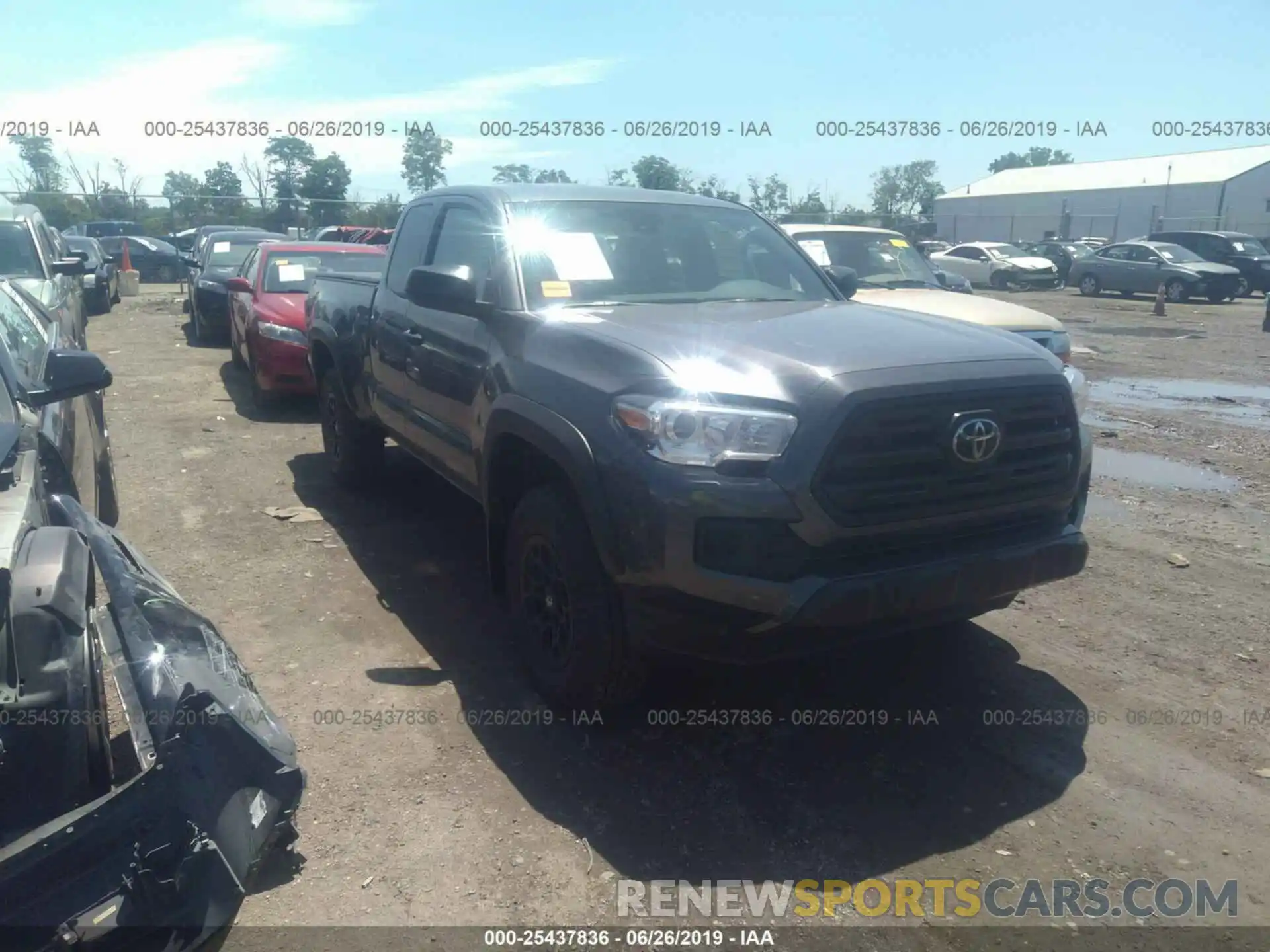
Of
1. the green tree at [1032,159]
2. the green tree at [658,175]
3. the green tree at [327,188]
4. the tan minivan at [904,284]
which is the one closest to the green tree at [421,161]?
the green tree at [327,188]

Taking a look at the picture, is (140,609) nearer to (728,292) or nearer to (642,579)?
(642,579)

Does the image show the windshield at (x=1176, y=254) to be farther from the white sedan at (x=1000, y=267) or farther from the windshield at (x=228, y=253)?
the windshield at (x=228, y=253)

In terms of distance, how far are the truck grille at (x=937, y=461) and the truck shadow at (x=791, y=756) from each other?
3.12 feet

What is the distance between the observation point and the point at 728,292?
4.64 meters

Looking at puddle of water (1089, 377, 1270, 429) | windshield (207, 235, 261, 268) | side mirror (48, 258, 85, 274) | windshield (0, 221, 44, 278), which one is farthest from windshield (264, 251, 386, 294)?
puddle of water (1089, 377, 1270, 429)

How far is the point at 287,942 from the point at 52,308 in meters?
5.68

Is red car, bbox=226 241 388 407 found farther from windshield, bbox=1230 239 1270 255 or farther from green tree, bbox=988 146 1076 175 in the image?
green tree, bbox=988 146 1076 175

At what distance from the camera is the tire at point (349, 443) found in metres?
6.66

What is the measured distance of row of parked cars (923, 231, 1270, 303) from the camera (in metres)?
25.2

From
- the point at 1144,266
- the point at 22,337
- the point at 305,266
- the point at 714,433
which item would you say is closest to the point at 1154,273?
the point at 1144,266

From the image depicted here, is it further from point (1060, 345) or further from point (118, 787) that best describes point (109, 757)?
point (1060, 345)

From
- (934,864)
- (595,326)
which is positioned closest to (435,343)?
(595,326)

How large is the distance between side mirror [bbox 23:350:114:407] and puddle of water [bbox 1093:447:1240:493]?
21.6 ft

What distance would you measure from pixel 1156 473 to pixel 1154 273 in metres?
21.1
